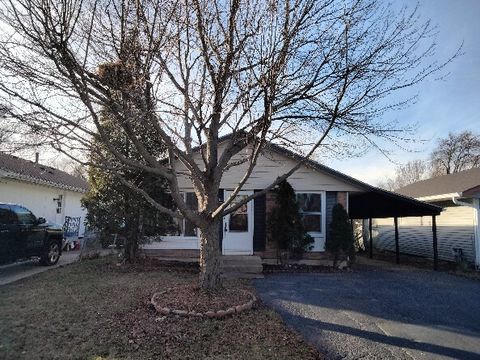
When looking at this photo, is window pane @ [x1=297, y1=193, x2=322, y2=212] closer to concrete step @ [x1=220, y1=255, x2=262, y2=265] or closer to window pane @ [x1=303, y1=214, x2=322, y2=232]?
window pane @ [x1=303, y1=214, x2=322, y2=232]

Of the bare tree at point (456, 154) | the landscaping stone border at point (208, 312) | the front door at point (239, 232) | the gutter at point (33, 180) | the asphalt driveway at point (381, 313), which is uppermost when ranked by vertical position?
the bare tree at point (456, 154)

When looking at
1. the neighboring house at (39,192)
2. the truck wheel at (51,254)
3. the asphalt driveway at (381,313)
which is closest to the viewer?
the asphalt driveway at (381,313)

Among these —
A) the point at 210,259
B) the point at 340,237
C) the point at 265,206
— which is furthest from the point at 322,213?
the point at 210,259

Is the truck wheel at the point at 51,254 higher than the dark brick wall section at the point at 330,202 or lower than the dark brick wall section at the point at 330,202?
lower

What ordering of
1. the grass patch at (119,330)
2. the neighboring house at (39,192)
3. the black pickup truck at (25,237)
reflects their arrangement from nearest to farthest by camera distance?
the grass patch at (119,330), the black pickup truck at (25,237), the neighboring house at (39,192)

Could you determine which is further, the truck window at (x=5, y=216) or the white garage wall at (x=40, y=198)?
the white garage wall at (x=40, y=198)

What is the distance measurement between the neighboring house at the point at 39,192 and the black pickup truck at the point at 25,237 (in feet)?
5.73

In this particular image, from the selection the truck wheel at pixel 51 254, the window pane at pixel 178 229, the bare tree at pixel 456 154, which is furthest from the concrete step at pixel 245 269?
the bare tree at pixel 456 154

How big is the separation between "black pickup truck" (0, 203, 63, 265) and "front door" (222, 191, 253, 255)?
5514 millimetres

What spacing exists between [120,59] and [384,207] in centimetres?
1209

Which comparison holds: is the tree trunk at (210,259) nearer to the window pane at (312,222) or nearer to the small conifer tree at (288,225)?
the small conifer tree at (288,225)

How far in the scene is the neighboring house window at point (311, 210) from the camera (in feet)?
44.4

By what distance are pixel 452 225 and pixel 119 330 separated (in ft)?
47.1

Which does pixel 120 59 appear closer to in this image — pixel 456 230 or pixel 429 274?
pixel 429 274
